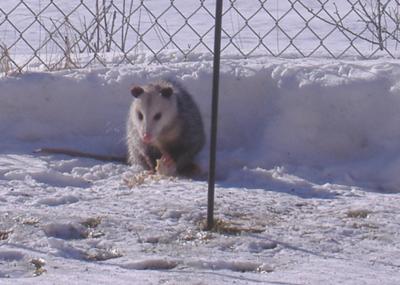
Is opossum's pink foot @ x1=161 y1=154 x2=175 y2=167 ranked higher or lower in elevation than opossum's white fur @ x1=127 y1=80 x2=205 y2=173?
lower

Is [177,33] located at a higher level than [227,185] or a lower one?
higher

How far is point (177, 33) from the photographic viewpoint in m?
8.40

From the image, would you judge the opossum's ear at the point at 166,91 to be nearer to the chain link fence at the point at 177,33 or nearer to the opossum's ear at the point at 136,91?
the opossum's ear at the point at 136,91

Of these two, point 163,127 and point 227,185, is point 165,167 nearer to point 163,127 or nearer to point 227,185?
point 163,127

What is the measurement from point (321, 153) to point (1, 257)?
80.6 inches

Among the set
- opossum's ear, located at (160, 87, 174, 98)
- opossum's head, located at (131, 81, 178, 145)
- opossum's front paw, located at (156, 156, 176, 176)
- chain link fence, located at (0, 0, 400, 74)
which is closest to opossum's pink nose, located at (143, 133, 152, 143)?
opossum's head, located at (131, 81, 178, 145)

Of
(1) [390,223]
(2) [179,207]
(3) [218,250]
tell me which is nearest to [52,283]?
(3) [218,250]

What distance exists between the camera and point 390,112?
5.38 meters

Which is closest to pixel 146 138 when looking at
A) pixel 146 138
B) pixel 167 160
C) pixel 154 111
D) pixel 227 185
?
pixel 146 138

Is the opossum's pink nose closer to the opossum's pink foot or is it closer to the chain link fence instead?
the opossum's pink foot

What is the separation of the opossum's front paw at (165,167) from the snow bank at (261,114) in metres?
0.17

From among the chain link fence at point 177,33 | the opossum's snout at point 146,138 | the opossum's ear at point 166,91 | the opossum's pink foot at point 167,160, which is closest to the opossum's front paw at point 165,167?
the opossum's pink foot at point 167,160

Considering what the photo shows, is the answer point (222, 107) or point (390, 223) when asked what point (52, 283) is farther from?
point (222, 107)

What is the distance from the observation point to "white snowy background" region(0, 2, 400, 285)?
12.4ft
